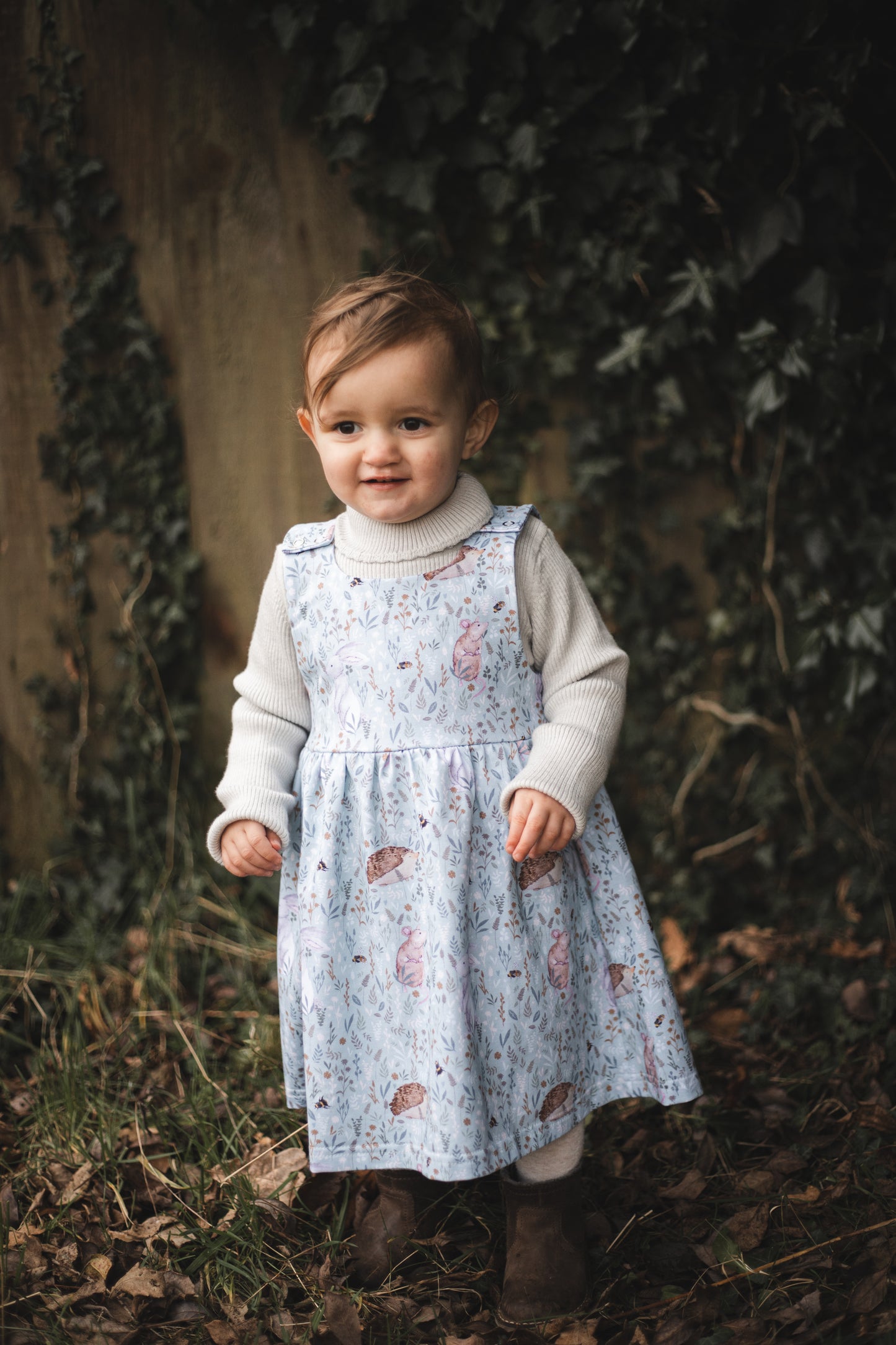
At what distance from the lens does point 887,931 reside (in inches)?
108

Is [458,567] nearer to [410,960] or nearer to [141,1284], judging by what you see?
[410,960]

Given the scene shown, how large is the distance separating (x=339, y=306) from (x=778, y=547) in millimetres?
1702

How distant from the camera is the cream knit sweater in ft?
5.31

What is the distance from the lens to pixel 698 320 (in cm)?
265

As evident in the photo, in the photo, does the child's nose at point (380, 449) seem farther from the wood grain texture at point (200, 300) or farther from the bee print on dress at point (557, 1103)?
the wood grain texture at point (200, 300)

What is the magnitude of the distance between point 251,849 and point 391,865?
25 centimetres

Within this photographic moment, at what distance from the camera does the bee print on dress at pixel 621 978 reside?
1.72 m

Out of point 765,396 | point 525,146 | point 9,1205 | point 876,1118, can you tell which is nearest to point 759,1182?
point 876,1118

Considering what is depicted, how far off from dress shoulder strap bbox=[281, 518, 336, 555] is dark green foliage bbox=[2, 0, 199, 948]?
1136mm

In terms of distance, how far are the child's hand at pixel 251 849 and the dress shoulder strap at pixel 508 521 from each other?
632 millimetres

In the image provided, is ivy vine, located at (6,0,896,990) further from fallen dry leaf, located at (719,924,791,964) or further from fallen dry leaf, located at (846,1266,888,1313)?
fallen dry leaf, located at (846,1266,888,1313)

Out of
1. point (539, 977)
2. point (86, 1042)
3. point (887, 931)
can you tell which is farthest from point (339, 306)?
point (887, 931)

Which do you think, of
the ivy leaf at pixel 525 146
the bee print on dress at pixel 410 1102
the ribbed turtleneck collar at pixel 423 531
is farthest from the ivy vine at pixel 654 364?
the bee print on dress at pixel 410 1102

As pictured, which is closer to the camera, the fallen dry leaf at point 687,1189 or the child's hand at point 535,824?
the child's hand at point 535,824
